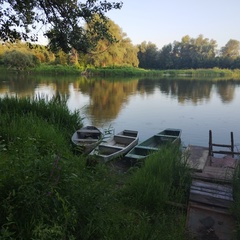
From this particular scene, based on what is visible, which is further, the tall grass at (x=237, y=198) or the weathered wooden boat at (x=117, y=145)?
the weathered wooden boat at (x=117, y=145)

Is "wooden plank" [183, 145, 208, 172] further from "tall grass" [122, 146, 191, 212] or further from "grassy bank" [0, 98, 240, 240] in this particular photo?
"grassy bank" [0, 98, 240, 240]

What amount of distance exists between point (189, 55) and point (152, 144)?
63836 millimetres

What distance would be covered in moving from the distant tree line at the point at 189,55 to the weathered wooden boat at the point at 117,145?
198 feet

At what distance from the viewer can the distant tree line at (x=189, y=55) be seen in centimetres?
6244

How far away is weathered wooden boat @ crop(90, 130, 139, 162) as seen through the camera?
18.2ft

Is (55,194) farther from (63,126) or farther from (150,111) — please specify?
(150,111)

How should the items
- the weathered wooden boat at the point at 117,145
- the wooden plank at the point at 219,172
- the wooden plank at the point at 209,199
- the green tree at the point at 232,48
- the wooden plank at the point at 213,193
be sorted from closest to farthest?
the wooden plank at the point at 209,199
the wooden plank at the point at 213,193
the wooden plank at the point at 219,172
the weathered wooden boat at the point at 117,145
the green tree at the point at 232,48

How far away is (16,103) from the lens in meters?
6.99

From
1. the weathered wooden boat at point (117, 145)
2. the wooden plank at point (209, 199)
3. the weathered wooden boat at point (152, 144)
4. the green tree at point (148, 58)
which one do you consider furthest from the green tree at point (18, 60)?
the wooden plank at point (209, 199)

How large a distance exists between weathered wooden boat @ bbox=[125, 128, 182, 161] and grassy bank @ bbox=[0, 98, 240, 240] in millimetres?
1451

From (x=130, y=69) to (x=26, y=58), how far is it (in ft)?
60.2

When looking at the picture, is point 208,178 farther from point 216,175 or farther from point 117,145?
point 117,145

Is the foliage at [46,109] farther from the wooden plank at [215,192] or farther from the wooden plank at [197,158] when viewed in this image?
the wooden plank at [215,192]

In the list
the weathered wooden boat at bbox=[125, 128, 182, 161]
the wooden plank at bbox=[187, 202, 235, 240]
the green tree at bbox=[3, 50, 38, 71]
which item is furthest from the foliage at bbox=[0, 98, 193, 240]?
the green tree at bbox=[3, 50, 38, 71]
